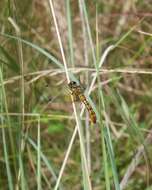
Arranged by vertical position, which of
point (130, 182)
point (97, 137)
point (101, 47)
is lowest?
point (130, 182)

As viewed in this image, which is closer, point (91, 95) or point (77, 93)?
point (77, 93)

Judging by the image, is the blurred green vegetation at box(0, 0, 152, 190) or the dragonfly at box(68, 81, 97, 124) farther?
the blurred green vegetation at box(0, 0, 152, 190)

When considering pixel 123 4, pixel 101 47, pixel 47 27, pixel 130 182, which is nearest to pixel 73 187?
pixel 130 182

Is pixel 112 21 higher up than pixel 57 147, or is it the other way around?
pixel 112 21

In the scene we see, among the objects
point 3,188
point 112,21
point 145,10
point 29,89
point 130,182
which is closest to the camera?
point 29,89

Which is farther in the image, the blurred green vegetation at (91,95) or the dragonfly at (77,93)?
the blurred green vegetation at (91,95)

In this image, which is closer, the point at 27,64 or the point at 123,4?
the point at 27,64

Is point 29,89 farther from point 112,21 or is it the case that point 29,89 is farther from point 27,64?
point 112,21

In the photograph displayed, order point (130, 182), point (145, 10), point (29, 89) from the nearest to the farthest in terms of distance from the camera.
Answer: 1. point (29, 89)
2. point (130, 182)
3. point (145, 10)

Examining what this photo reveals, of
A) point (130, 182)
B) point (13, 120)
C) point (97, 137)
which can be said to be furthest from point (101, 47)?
point (13, 120)

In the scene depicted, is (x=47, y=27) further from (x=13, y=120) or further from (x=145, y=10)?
(x=13, y=120)
